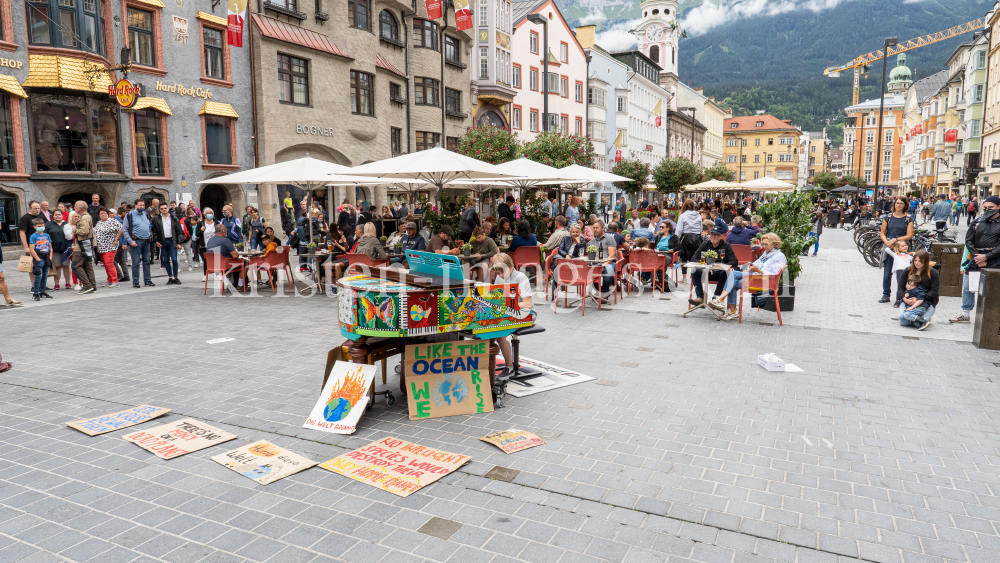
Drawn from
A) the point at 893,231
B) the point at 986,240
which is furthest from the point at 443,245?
the point at 893,231

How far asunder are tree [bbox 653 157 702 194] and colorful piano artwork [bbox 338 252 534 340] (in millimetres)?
50986

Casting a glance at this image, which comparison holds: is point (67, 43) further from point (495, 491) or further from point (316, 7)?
point (495, 491)

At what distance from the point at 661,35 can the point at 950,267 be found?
3071 inches

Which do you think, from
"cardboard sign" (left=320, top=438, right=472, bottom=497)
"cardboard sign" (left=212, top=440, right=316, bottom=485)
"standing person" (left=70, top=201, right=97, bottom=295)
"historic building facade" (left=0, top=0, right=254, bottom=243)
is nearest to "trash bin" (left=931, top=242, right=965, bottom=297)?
"cardboard sign" (left=320, top=438, right=472, bottom=497)

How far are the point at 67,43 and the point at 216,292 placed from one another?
11327mm

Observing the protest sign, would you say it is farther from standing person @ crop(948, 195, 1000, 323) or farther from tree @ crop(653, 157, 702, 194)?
tree @ crop(653, 157, 702, 194)

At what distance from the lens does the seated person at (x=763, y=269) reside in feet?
33.6

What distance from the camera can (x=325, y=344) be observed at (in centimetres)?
873

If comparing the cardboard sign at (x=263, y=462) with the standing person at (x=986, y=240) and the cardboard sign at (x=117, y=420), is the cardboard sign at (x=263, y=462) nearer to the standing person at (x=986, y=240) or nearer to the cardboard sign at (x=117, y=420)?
the cardboard sign at (x=117, y=420)

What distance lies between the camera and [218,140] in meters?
24.3

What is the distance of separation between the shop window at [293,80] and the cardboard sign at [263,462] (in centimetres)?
2353

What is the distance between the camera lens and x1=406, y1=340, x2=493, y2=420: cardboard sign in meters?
5.91

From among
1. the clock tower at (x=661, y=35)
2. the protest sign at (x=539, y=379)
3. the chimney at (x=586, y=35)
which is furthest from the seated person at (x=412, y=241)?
the clock tower at (x=661, y=35)

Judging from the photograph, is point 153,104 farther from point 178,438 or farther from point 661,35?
point 661,35
